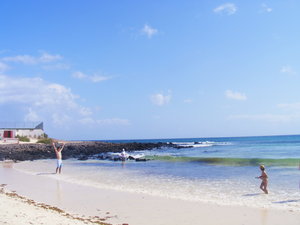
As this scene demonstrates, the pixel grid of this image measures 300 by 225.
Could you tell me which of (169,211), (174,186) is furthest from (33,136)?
(169,211)

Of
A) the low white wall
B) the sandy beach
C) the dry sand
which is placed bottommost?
the sandy beach

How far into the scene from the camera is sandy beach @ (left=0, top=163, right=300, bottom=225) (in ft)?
27.6

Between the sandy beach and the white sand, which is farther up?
the white sand

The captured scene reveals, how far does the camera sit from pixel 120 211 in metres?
10.1

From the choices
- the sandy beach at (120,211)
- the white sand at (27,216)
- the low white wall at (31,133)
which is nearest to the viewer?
the white sand at (27,216)

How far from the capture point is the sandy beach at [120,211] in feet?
27.6

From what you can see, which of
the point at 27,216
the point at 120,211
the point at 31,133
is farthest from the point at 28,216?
the point at 31,133

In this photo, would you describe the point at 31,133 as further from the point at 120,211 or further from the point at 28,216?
the point at 28,216

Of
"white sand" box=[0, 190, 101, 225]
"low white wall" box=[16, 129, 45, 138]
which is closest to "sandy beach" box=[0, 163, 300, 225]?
"white sand" box=[0, 190, 101, 225]

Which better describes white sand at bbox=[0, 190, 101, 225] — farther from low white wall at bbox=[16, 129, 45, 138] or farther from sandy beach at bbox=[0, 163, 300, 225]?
low white wall at bbox=[16, 129, 45, 138]

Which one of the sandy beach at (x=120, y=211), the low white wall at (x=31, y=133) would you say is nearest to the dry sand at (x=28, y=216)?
the sandy beach at (x=120, y=211)

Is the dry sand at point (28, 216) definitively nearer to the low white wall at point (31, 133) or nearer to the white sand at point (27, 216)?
the white sand at point (27, 216)

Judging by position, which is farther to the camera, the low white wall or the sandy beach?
the low white wall

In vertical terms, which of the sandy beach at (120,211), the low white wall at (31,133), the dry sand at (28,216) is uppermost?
the low white wall at (31,133)
